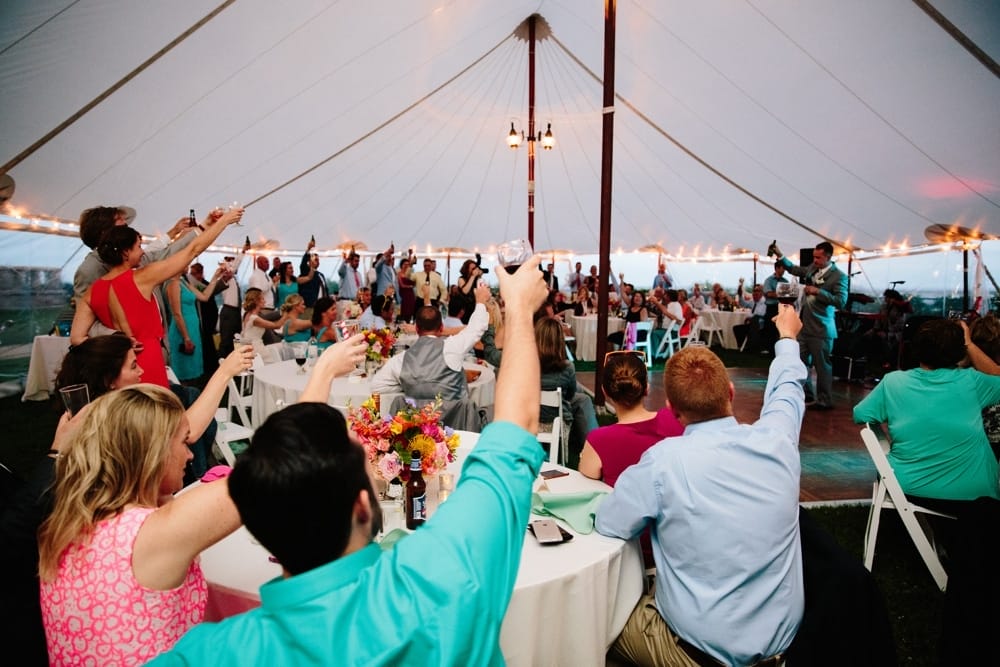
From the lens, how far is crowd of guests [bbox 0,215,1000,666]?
0.62 meters

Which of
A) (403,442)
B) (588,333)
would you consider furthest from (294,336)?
(588,333)

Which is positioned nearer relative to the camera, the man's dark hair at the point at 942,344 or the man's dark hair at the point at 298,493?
the man's dark hair at the point at 298,493

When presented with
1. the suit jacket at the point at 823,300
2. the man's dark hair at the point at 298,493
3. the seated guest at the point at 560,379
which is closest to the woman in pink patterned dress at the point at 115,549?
the man's dark hair at the point at 298,493

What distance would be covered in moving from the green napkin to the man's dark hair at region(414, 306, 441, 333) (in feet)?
5.71

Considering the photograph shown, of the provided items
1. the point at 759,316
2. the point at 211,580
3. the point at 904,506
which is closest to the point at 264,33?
the point at 211,580

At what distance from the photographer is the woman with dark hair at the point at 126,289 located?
2.54m

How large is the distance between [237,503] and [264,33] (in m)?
5.80

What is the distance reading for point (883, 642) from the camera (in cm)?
144

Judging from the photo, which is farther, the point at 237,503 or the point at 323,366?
the point at 323,366

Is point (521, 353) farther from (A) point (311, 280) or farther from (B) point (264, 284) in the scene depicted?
(A) point (311, 280)

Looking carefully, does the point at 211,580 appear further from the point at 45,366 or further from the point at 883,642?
the point at 45,366

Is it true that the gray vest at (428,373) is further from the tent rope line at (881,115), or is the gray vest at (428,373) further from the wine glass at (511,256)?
the tent rope line at (881,115)

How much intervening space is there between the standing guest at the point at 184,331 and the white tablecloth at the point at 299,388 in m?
0.76

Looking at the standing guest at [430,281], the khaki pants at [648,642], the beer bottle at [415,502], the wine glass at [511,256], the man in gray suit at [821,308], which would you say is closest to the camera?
the wine glass at [511,256]
